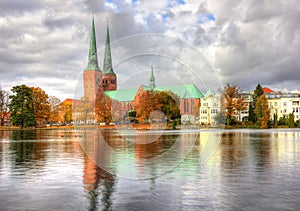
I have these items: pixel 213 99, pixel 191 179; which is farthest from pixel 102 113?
pixel 191 179

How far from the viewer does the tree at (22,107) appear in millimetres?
79938

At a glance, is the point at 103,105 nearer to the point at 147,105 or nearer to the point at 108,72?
the point at 147,105

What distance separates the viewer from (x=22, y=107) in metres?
80.9

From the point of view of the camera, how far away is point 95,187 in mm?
10000

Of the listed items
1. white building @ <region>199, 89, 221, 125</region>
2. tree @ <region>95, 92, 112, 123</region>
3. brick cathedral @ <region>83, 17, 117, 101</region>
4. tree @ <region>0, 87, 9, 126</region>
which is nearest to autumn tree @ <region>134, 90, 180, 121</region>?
brick cathedral @ <region>83, 17, 117, 101</region>

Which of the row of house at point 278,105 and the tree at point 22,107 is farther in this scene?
the row of house at point 278,105

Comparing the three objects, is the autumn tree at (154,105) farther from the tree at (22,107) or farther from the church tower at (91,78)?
the tree at (22,107)

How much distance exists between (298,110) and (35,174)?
11258cm

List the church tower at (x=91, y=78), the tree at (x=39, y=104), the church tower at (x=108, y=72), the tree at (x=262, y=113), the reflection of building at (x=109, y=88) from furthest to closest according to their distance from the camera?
the tree at (x=39, y=104)
the tree at (x=262, y=113)
the reflection of building at (x=109, y=88)
the church tower at (x=91, y=78)
the church tower at (x=108, y=72)

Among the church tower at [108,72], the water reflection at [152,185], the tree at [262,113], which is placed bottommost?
the water reflection at [152,185]

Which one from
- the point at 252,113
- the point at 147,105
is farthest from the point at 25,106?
the point at 252,113

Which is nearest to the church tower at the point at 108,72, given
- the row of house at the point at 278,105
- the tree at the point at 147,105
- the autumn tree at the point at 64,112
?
the tree at the point at 147,105

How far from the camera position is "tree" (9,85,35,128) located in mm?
79938

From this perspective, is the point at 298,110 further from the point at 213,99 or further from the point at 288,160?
the point at 288,160
